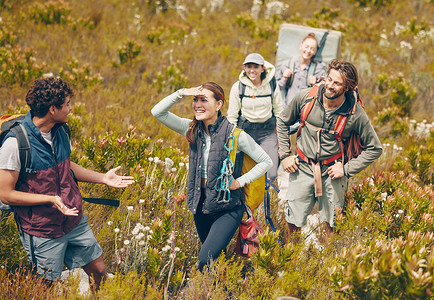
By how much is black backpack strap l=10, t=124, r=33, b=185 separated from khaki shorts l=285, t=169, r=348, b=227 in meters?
2.33

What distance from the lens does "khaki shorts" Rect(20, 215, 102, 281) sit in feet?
8.82

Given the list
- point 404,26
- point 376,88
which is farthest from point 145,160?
point 404,26

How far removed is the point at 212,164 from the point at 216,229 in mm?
511

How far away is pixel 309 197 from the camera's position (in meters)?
3.69

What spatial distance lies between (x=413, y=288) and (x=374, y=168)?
12.9ft

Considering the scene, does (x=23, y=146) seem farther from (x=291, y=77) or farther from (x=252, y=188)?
(x=291, y=77)

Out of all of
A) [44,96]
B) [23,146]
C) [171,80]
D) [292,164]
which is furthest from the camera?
[171,80]

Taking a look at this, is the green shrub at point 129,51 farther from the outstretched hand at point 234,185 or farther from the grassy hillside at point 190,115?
the outstretched hand at point 234,185

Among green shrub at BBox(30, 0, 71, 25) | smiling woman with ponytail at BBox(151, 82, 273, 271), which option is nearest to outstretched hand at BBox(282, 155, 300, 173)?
smiling woman with ponytail at BBox(151, 82, 273, 271)

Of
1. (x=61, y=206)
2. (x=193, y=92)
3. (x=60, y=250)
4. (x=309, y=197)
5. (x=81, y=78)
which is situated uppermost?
(x=193, y=92)

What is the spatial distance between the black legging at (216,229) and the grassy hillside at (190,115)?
0.11 m

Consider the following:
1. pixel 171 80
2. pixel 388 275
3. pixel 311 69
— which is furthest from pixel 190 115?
pixel 388 275

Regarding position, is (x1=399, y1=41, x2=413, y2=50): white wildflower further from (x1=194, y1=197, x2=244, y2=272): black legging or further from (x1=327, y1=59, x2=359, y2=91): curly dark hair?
(x1=194, y1=197, x2=244, y2=272): black legging

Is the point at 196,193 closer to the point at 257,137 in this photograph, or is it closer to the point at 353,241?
the point at 353,241
